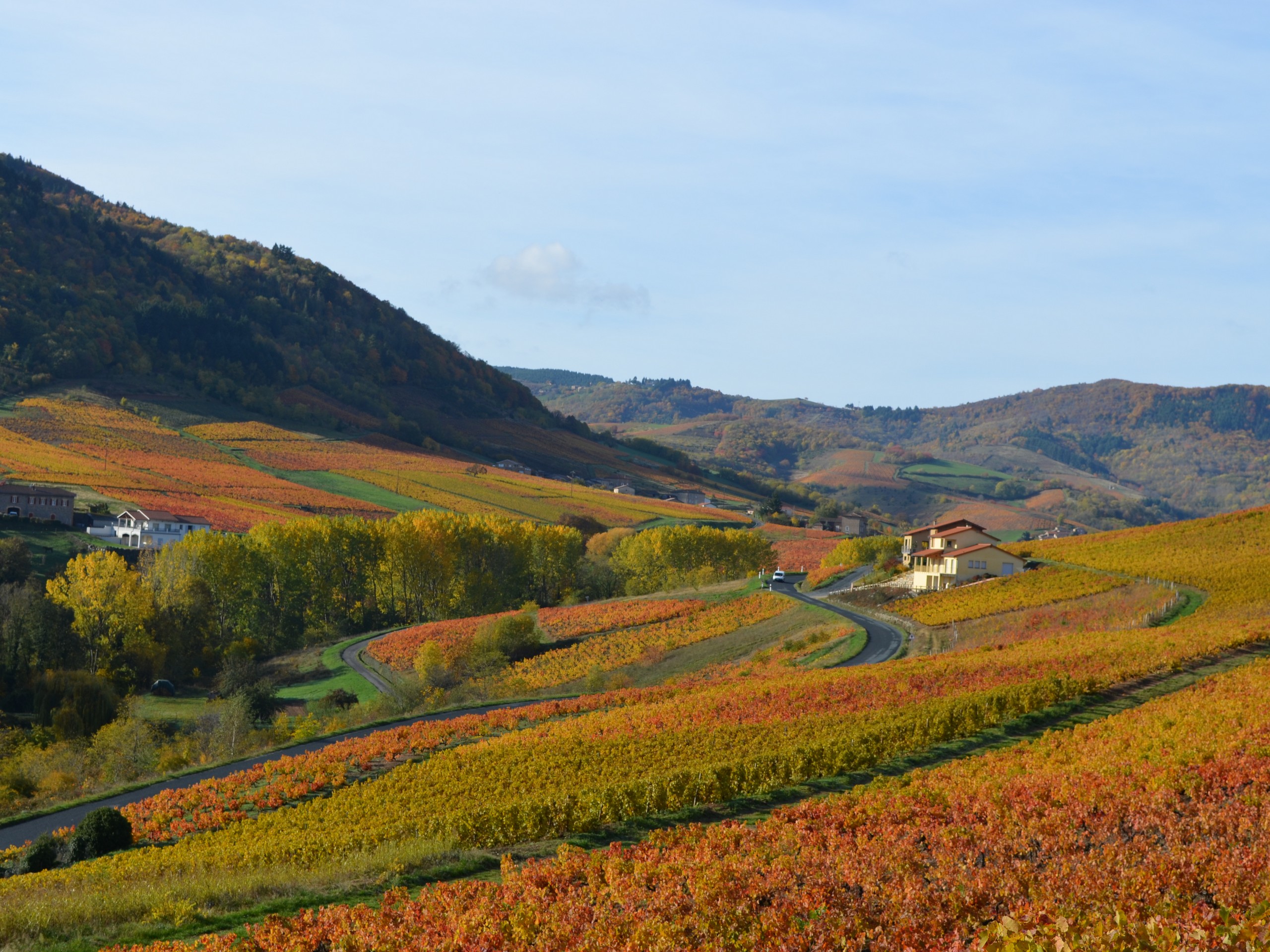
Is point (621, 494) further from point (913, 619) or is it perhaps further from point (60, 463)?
point (913, 619)

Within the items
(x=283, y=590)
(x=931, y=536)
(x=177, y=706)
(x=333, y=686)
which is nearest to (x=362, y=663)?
(x=333, y=686)

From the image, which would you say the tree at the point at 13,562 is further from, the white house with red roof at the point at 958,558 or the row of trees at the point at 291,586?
the white house with red roof at the point at 958,558

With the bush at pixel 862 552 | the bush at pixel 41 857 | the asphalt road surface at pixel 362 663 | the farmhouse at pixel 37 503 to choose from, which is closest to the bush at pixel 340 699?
the asphalt road surface at pixel 362 663

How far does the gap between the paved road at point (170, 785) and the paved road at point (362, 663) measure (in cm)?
1719

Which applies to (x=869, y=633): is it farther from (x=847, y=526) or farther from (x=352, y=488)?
(x=847, y=526)

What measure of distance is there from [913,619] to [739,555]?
2077 inches

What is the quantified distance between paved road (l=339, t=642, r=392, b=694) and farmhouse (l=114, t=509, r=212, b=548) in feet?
98.7

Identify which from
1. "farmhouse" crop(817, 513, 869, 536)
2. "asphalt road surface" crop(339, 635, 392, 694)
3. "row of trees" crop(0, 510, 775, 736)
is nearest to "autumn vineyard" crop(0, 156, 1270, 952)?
"row of trees" crop(0, 510, 775, 736)

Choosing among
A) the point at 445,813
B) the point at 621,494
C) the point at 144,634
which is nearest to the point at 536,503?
the point at 621,494

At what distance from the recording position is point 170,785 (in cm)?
3609

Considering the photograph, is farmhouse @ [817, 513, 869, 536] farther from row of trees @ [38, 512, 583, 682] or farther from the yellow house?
the yellow house

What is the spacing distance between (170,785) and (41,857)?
1080 cm

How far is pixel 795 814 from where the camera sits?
1927 centimetres

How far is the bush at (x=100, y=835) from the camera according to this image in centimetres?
2612
